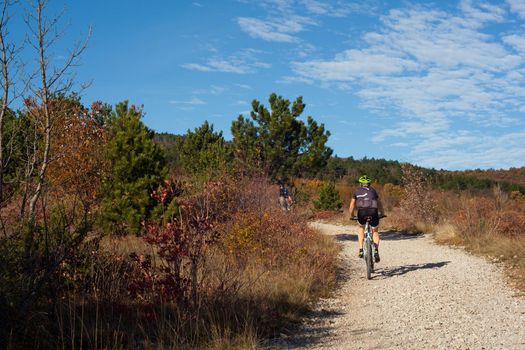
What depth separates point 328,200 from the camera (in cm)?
3177

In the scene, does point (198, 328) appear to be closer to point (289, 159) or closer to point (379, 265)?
point (379, 265)

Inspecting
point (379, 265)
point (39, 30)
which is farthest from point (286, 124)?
point (39, 30)

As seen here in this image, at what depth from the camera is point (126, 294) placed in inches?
230

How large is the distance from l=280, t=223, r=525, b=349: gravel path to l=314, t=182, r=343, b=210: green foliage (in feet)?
66.6

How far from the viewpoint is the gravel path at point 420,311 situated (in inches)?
200

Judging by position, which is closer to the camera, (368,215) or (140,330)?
(140,330)

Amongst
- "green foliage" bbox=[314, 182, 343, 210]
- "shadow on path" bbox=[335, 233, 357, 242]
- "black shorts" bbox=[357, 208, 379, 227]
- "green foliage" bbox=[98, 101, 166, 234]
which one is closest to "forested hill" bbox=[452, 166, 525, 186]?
"green foliage" bbox=[314, 182, 343, 210]

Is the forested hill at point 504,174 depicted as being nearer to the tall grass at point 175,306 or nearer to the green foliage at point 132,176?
the green foliage at point 132,176

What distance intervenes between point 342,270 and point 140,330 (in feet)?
20.8

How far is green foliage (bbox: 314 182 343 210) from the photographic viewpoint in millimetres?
31438

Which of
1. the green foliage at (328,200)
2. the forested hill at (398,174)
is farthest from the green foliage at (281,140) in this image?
the forested hill at (398,174)

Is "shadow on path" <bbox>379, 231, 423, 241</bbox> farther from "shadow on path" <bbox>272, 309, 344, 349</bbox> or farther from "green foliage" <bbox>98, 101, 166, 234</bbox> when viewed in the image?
"shadow on path" <bbox>272, 309, 344, 349</bbox>

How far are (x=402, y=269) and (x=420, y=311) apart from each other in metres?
3.90

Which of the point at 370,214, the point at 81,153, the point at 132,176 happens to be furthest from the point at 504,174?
the point at 370,214
